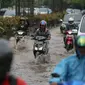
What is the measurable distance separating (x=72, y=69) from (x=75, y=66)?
0.04 meters

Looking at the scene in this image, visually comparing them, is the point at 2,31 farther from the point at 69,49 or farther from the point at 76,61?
the point at 76,61

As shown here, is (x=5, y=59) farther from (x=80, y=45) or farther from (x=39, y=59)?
(x=39, y=59)

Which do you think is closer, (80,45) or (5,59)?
(5,59)

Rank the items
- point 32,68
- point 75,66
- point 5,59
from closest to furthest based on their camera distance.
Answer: point 5,59, point 75,66, point 32,68

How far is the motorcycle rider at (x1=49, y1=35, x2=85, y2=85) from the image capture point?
3.89m

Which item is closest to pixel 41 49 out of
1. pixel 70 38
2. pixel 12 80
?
pixel 70 38

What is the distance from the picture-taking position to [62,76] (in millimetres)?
3922

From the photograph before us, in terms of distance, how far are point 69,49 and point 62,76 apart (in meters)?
11.8

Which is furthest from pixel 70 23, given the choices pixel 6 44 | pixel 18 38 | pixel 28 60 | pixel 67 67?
pixel 6 44

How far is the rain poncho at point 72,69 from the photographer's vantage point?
3.95m

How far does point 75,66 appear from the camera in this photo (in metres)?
4.04

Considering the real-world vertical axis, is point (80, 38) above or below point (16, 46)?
above

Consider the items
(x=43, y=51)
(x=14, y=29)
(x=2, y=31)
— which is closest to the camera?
(x=43, y=51)

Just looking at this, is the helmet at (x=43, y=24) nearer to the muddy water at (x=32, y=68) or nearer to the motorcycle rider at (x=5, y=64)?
the muddy water at (x=32, y=68)
